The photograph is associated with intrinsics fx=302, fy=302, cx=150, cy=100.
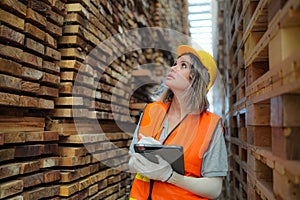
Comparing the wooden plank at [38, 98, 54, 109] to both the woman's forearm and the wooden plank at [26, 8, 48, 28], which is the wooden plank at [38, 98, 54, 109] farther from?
the woman's forearm

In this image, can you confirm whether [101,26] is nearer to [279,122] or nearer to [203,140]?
[203,140]

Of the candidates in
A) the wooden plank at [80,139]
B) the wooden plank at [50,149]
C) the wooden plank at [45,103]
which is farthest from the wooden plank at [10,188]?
the wooden plank at [80,139]

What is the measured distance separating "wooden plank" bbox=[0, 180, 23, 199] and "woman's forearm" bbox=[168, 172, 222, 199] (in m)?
1.04

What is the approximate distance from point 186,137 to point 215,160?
26cm

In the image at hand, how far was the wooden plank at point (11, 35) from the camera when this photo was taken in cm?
196

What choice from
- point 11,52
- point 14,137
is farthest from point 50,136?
point 11,52

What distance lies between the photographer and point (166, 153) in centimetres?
208

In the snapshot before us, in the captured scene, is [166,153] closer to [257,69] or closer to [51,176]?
[257,69]

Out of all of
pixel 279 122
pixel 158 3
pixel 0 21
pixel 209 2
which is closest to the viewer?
pixel 279 122

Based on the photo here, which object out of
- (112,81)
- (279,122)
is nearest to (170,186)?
(279,122)

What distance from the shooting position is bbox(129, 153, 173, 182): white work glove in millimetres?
2098

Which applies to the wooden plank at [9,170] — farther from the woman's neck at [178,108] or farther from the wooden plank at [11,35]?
the woman's neck at [178,108]

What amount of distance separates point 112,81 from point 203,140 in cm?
196

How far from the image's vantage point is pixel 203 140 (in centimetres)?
220
